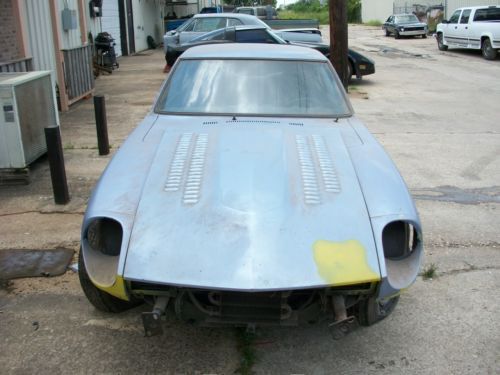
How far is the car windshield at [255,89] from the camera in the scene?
13.9ft

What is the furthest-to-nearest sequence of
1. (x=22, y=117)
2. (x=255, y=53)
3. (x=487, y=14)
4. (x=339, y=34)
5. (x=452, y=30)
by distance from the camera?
(x=452, y=30)
(x=487, y=14)
(x=339, y=34)
(x=22, y=117)
(x=255, y=53)

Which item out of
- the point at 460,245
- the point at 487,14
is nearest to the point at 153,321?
the point at 460,245

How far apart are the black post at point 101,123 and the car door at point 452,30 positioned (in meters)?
18.9

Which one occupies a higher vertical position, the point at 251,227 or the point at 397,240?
the point at 251,227

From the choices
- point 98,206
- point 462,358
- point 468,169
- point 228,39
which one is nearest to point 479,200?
point 468,169

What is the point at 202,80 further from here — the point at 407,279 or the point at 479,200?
the point at 479,200

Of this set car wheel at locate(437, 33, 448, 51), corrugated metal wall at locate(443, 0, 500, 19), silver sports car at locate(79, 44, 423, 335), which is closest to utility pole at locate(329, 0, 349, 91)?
silver sports car at locate(79, 44, 423, 335)

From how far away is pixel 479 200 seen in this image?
5.90 m

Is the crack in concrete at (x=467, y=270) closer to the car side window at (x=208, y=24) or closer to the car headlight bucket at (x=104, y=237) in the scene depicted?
the car headlight bucket at (x=104, y=237)

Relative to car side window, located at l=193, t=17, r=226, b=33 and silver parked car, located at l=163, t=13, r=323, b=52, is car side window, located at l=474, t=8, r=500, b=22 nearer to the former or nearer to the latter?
silver parked car, located at l=163, t=13, r=323, b=52

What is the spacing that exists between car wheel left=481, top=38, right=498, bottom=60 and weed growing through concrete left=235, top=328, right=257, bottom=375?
19649mm

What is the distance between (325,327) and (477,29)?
20359 mm

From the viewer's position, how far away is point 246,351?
10.6ft

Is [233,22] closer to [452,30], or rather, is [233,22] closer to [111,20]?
[111,20]
